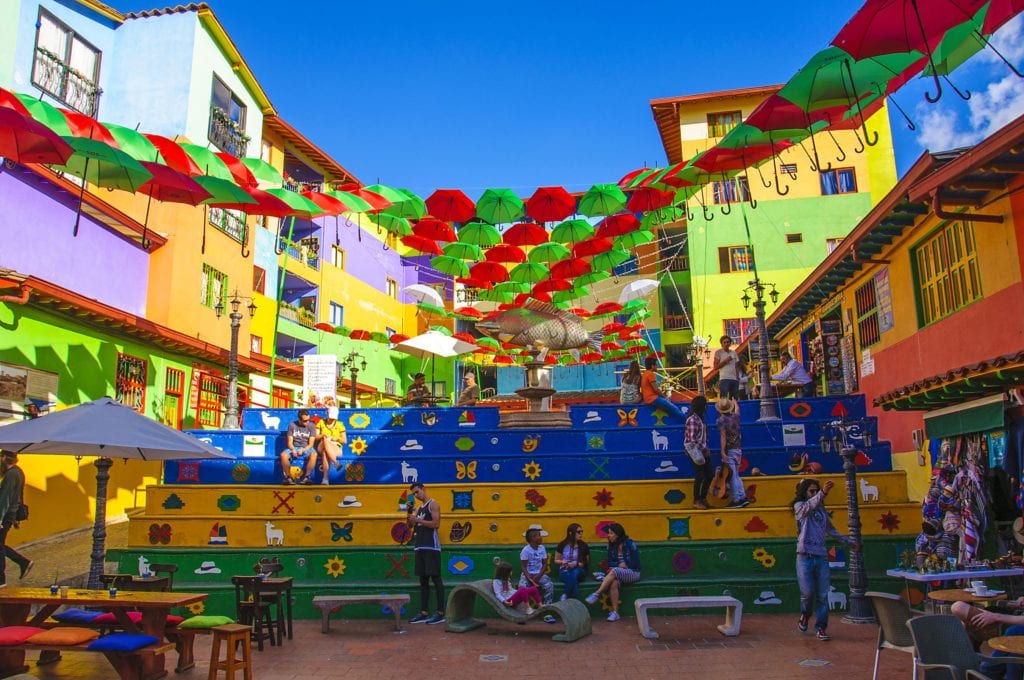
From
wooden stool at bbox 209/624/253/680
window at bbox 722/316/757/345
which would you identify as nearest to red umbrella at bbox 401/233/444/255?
wooden stool at bbox 209/624/253/680

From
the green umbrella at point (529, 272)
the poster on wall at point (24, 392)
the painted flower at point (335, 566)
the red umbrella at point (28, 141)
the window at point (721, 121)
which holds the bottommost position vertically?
the painted flower at point (335, 566)

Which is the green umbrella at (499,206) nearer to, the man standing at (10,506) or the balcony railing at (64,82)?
the man standing at (10,506)

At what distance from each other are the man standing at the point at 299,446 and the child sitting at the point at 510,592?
4.90m

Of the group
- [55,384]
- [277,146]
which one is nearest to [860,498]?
[55,384]

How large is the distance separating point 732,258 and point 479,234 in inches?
701

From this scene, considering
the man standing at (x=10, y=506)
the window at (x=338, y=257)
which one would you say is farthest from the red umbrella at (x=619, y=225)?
the window at (x=338, y=257)

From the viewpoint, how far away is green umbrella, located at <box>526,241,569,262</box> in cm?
1948

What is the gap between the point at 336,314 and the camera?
3409cm

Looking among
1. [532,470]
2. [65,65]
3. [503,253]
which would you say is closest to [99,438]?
[532,470]

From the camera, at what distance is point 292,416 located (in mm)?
16328

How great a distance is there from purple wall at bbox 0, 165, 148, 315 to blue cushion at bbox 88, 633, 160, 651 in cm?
969

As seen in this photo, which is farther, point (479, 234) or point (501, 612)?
point (479, 234)

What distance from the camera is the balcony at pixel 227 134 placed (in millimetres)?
22281

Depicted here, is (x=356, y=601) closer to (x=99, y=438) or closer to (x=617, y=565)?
(x=617, y=565)
